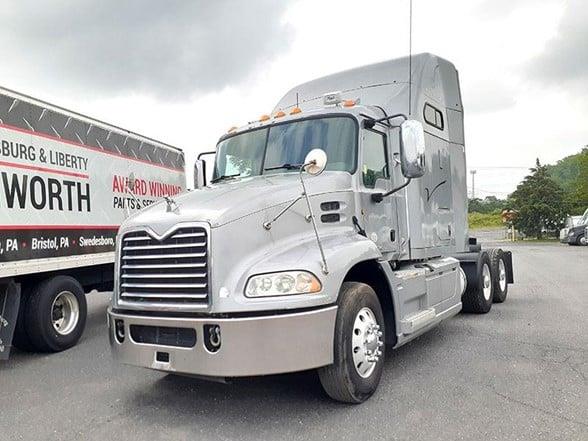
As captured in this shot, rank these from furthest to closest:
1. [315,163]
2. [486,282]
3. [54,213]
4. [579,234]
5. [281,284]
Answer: [579,234] < [486,282] < [54,213] < [315,163] < [281,284]

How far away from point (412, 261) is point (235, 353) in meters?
3.26

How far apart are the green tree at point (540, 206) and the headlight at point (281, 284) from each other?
47.2 metres

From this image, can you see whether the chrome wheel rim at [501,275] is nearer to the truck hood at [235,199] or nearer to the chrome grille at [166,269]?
the truck hood at [235,199]

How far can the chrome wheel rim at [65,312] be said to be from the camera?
23.0ft

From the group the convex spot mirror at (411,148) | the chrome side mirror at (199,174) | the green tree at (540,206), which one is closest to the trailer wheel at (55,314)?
the chrome side mirror at (199,174)

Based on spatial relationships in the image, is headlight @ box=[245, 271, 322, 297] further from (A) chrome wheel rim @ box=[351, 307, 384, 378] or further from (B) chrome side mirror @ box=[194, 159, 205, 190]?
(B) chrome side mirror @ box=[194, 159, 205, 190]

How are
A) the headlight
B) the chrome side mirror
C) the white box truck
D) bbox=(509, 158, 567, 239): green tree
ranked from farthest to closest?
bbox=(509, 158, 567, 239): green tree < the chrome side mirror < the white box truck < the headlight

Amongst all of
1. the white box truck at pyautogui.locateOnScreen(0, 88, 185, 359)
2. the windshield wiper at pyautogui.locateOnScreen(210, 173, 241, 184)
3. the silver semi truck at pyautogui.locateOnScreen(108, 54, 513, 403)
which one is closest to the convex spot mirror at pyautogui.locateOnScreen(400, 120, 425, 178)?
the silver semi truck at pyautogui.locateOnScreen(108, 54, 513, 403)

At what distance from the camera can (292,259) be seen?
13.1 feet

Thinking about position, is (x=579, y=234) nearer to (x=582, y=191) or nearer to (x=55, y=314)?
(x=582, y=191)

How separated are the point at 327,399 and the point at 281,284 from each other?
132cm

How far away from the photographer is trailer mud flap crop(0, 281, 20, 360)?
598cm

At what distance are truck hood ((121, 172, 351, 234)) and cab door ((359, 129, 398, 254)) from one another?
33 cm

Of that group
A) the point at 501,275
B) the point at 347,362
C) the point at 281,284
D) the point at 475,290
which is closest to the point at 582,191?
the point at 501,275
